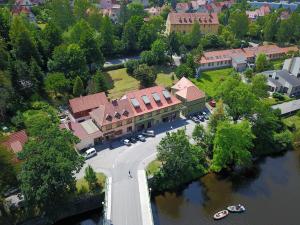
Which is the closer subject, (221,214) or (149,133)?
(221,214)

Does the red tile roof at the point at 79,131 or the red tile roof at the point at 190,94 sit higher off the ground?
the red tile roof at the point at 190,94

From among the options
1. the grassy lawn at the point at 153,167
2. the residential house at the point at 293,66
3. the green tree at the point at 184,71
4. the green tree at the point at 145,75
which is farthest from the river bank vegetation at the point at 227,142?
the residential house at the point at 293,66

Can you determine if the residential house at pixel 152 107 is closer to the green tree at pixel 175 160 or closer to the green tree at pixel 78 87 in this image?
the green tree at pixel 78 87

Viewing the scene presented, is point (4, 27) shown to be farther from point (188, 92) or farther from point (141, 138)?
point (188, 92)

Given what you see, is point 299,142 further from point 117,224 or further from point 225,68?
point 117,224

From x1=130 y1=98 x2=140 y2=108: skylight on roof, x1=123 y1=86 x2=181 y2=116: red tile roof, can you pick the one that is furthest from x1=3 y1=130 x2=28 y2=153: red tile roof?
x1=123 y1=86 x2=181 y2=116: red tile roof

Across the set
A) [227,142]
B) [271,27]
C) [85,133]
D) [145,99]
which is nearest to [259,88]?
[227,142]
